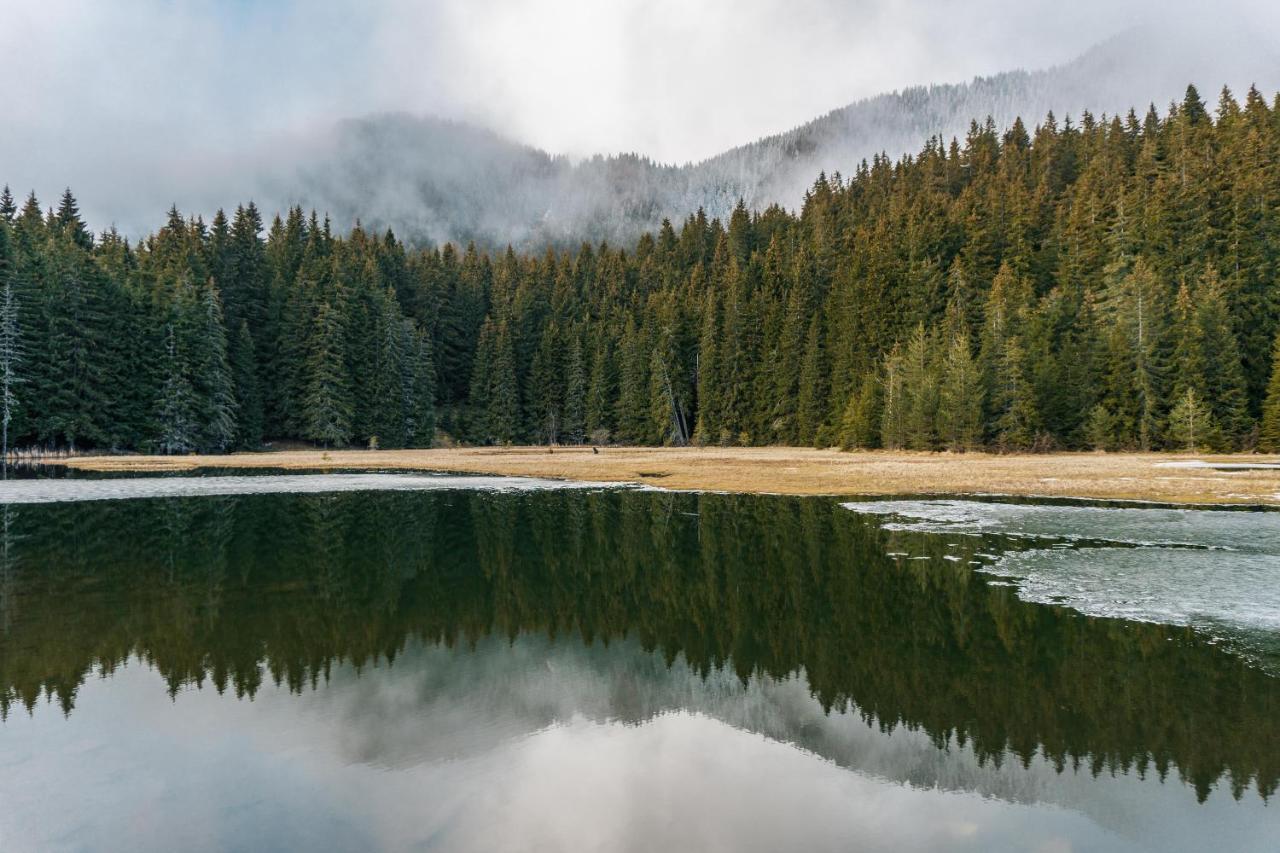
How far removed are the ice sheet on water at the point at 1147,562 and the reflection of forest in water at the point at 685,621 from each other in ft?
3.15

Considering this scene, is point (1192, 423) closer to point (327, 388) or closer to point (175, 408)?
point (327, 388)

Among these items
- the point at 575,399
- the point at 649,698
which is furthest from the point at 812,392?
the point at 649,698

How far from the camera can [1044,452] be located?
5944 centimetres

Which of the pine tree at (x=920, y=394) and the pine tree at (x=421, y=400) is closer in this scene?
the pine tree at (x=920, y=394)

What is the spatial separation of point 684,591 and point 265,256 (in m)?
104

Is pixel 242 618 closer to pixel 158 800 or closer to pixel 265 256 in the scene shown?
pixel 158 800

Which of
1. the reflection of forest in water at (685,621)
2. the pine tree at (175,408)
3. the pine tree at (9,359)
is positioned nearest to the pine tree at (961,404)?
the reflection of forest in water at (685,621)

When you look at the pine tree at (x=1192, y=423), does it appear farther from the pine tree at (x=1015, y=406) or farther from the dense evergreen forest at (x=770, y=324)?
the pine tree at (x=1015, y=406)

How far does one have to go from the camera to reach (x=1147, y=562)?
1792cm

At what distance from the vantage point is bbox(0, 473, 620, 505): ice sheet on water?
117 ft

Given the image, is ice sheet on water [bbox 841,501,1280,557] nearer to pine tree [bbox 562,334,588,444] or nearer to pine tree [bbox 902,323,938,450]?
pine tree [bbox 902,323,938,450]

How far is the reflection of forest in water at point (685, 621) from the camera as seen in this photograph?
370 inches

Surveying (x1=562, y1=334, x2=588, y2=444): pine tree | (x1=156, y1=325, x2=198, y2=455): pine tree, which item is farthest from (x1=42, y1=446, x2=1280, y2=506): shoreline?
(x1=562, y1=334, x2=588, y2=444): pine tree

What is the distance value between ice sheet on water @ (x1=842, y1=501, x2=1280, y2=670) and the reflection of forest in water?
0.96 m
